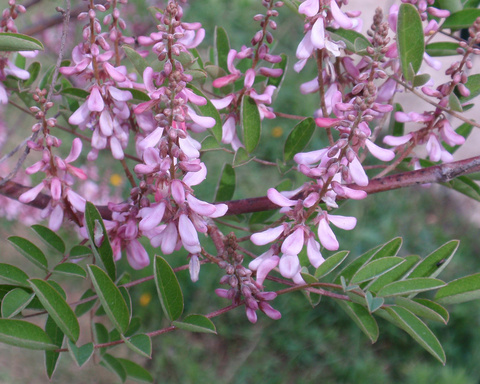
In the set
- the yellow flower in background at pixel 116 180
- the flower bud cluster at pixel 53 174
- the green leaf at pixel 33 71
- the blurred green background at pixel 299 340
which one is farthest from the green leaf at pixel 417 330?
the yellow flower in background at pixel 116 180

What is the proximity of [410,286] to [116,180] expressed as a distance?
2128 millimetres

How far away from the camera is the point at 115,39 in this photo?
0.65 metres

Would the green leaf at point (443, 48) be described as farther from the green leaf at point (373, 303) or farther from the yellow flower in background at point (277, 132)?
the yellow flower in background at point (277, 132)

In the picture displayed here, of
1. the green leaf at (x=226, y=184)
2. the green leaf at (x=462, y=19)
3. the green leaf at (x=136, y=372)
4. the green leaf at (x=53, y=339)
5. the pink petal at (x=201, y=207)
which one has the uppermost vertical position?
the green leaf at (x=462, y=19)

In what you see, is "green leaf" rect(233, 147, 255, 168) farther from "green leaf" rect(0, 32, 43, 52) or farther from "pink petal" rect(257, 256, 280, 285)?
"green leaf" rect(0, 32, 43, 52)

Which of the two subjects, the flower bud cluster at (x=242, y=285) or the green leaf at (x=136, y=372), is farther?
the green leaf at (x=136, y=372)

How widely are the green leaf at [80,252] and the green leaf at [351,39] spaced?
0.47 meters

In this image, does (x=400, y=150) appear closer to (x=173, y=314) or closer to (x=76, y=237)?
(x=173, y=314)

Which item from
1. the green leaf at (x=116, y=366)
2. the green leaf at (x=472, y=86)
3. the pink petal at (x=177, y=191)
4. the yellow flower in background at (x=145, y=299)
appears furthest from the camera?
the yellow flower in background at (x=145, y=299)

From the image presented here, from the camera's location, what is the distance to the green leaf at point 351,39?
0.62 m

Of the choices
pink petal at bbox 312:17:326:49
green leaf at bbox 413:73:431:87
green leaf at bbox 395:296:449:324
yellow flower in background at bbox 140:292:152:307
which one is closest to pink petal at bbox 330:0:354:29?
pink petal at bbox 312:17:326:49

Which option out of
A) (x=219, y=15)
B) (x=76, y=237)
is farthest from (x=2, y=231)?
(x=219, y=15)

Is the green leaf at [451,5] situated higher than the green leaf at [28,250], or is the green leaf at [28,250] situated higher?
the green leaf at [451,5]

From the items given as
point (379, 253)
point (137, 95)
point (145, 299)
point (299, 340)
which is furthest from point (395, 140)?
point (145, 299)
